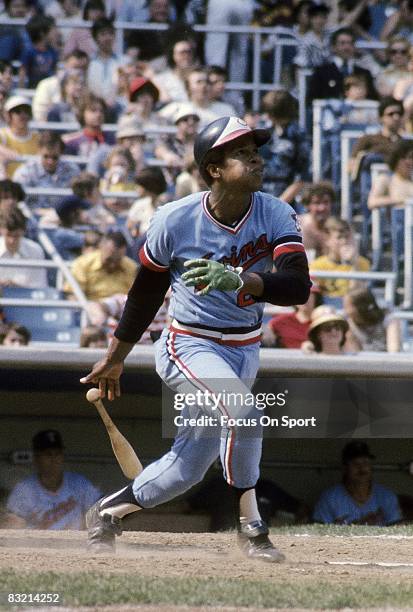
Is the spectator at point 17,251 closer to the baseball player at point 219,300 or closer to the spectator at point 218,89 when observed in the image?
the spectator at point 218,89

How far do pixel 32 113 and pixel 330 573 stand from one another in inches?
252

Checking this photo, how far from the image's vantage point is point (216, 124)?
4.25 meters

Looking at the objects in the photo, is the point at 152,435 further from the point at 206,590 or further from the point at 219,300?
the point at 206,590

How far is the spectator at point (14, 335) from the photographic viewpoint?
23.5 feet

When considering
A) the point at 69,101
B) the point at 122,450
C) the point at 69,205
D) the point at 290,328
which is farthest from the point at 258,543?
the point at 69,101

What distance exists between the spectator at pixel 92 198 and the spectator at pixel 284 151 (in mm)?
1384

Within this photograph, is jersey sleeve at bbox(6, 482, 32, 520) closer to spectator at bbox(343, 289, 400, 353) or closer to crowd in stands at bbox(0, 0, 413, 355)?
crowd in stands at bbox(0, 0, 413, 355)

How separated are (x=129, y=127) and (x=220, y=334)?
5423 millimetres

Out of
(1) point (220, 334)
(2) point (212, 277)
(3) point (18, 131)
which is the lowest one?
(3) point (18, 131)

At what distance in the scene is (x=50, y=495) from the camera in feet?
21.5

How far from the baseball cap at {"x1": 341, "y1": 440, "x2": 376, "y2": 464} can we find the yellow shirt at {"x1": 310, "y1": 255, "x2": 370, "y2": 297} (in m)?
1.28

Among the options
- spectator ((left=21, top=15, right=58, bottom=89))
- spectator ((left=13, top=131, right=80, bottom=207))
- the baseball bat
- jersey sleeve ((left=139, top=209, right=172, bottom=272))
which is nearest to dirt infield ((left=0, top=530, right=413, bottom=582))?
the baseball bat

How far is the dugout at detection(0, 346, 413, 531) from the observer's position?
6.97 m

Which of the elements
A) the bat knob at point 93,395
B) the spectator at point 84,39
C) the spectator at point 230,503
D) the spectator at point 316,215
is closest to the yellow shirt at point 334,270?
the spectator at point 316,215
